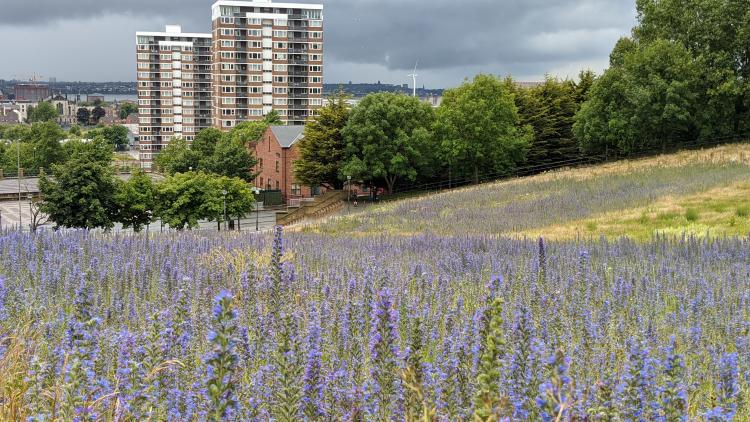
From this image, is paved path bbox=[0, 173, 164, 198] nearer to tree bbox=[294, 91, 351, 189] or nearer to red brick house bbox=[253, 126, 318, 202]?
red brick house bbox=[253, 126, 318, 202]

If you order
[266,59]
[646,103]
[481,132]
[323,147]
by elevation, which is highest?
[266,59]

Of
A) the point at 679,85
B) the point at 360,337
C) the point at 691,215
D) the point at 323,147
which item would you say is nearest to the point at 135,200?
the point at 323,147

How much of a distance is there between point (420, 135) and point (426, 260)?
3852cm

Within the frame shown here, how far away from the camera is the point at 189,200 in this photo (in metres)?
48.5

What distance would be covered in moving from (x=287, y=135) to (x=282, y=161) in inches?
112

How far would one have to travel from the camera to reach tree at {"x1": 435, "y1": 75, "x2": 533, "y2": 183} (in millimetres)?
52656

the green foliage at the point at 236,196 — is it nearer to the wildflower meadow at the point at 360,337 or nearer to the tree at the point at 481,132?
the tree at the point at 481,132

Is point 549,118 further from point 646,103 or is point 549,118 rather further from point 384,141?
point 384,141

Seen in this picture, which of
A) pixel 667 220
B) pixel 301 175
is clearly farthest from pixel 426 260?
pixel 301 175

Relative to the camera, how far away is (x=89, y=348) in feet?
13.0

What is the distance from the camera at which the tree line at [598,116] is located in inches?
1852

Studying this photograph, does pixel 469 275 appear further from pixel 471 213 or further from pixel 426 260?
pixel 471 213

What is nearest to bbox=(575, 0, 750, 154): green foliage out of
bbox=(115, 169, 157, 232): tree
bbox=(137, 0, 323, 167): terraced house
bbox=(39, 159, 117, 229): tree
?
bbox=(115, 169, 157, 232): tree

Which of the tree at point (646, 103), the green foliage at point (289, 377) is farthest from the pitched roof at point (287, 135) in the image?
the green foliage at point (289, 377)
